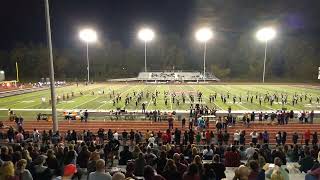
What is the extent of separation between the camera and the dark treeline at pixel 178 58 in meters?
98.5

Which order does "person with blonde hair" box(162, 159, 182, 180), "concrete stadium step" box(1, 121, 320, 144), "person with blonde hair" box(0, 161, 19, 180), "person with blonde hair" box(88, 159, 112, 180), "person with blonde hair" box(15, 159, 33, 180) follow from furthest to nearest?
"concrete stadium step" box(1, 121, 320, 144), "person with blonde hair" box(162, 159, 182, 180), "person with blonde hair" box(15, 159, 33, 180), "person with blonde hair" box(0, 161, 19, 180), "person with blonde hair" box(88, 159, 112, 180)

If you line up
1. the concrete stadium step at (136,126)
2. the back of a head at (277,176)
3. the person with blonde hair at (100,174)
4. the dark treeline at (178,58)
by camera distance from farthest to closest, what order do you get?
the dark treeline at (178,58) < the concrete stadium step at (136,126) < the person with blonde hair at (100,174) < the back of a head at (277,176)

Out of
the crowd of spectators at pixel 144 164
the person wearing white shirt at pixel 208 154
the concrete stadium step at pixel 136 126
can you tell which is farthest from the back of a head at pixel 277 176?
the concrete stadium step at pixel 136 126

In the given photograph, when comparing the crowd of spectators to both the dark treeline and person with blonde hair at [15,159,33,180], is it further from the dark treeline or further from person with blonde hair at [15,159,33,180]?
the dark treeline

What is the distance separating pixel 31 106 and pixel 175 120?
59.1 ft

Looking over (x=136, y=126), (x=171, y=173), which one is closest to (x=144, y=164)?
(x=171, y=173)

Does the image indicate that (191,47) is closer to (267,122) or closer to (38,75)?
(38,75)

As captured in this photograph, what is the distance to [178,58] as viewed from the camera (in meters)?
112

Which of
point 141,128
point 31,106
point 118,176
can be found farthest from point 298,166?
point 31,106

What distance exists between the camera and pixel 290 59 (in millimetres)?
101500

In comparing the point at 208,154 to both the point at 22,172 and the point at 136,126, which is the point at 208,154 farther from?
the point at 136,126

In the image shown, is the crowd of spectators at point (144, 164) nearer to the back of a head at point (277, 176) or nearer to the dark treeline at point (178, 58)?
the back of a head at point (277, 176)

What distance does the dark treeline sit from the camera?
98500 mm

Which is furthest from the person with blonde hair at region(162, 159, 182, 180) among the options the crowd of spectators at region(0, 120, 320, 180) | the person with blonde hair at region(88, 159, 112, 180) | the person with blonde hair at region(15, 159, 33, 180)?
the person with blonde hair at region(15, 159, 33, 180)
